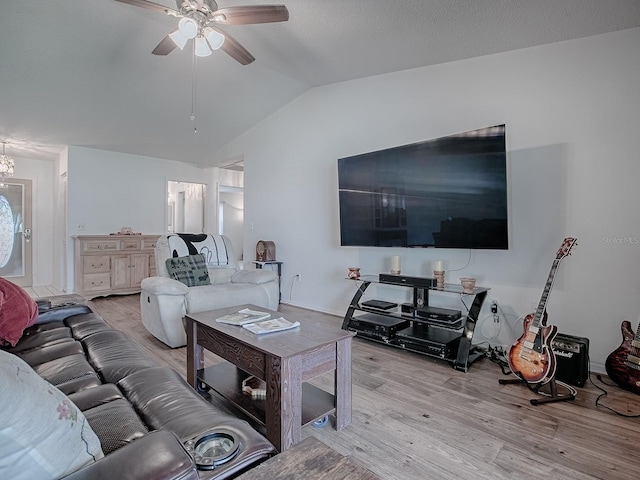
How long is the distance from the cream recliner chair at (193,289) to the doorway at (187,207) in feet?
11.2

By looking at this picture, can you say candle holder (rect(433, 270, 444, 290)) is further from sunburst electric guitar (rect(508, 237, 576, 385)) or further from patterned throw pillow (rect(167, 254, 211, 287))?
patterned throw pillow (rect(167, 254, 211, 287))

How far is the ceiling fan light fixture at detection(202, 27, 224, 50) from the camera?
224 centimetres

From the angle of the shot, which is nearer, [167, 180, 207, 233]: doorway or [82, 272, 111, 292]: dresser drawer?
[82, 272, 111, 292]: dresser drawer

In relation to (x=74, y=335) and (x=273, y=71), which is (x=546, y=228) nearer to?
(x=273, y=71)

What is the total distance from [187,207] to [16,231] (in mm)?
2908

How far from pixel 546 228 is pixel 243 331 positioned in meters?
2.43

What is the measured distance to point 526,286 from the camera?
277cm

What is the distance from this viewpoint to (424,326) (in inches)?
121

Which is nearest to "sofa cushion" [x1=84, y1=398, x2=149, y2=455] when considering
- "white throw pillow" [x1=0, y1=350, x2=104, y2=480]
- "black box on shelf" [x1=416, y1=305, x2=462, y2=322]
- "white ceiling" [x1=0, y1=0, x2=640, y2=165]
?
"white throw pillow" [x1=0, y1=350, x2=104, y2=480]

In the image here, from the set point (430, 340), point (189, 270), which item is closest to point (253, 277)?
point (189, 270)

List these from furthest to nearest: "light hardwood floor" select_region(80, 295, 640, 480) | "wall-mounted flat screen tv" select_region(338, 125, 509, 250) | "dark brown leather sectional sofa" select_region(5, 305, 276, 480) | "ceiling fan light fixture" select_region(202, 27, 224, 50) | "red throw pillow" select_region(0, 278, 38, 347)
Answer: "wall-mounted flat screen tv" select_region(338, 125, 509, 250) → "ceiling fan light fixture" select_region(202, 27, 224, 50) → "red throw pillow" select_region(0, 278, 38, 347) → "light hardwood floor" select_region(80, 295, 640, 480) → "dark brown leather sectional sofa" select_region(5, 305, 276, 480)

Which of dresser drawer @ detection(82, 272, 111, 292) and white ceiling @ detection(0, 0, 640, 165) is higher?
white ceiling @ detection(0, 0, 640, 165)

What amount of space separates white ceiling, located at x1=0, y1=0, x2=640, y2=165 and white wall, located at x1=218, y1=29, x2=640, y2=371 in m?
0.20

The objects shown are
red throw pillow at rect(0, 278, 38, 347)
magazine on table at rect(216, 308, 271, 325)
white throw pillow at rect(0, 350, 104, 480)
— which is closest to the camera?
white throw pillow at rect(0, 350, 104, 480)
